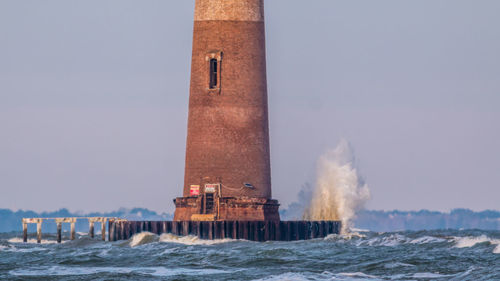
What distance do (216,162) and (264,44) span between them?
6.15 meters

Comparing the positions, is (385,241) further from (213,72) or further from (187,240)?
(213,72)

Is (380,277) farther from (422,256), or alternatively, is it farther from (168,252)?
(168,252)

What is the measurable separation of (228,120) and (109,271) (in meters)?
18.0

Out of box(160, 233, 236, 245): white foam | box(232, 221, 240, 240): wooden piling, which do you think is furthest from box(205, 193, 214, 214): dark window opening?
box(160, 233, 236, 245): white foam

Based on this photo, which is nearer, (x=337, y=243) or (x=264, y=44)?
(x=337, y=243)

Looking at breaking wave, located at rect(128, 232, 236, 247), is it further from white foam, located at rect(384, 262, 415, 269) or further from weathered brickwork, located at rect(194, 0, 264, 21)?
white foam, located at rect(384, 262, 415, 269)

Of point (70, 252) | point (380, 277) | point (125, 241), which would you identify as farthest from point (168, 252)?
point (380, 277)

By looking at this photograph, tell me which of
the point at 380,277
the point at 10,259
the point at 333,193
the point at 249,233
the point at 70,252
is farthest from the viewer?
the point at 333,193

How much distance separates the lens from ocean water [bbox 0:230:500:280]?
30.3 meters

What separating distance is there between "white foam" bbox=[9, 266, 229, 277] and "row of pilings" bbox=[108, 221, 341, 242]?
46.0ft

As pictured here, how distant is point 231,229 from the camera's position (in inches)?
1903

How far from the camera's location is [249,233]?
48438 mm

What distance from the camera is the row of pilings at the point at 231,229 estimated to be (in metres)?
48.2

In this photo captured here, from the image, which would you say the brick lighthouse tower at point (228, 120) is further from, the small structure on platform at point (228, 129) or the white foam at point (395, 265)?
the white foam at point (395, 265)
